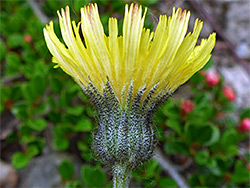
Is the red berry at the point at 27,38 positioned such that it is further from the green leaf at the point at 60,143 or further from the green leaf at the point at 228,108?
the green leaf at the point at 228,108

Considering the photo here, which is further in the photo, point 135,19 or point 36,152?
point 36,152

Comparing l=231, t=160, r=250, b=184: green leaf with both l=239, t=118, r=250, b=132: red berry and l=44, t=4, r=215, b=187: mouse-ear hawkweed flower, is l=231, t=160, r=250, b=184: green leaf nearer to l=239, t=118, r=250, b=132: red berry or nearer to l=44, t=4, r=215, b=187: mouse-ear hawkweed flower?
l=239, t=118, r=250, b=132: red berry

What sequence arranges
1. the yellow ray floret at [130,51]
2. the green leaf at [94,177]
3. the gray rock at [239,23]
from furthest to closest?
the gray rock at [239,23], the green leaf at [94,177], the yellow ray floret at [130,51]

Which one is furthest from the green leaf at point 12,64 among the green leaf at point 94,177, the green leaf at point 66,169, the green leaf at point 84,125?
the green leaf at point 94,177

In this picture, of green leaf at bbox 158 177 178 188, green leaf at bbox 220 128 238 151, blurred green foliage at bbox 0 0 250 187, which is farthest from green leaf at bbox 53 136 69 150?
green leaf at bbox 220 128 238 151

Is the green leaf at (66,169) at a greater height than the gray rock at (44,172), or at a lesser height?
lesser

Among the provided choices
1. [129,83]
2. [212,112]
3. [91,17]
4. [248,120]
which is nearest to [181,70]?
[129,83]

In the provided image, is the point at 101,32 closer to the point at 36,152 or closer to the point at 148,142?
the point at 148,142
